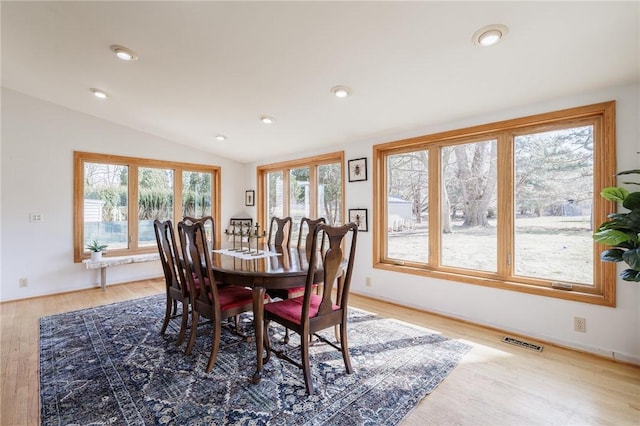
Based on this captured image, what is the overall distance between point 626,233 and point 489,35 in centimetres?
158

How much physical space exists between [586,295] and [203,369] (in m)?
3.16

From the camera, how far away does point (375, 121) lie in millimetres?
3510

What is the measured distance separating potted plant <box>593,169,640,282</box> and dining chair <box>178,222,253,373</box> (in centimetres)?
260

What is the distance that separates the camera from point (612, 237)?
1.96 metres

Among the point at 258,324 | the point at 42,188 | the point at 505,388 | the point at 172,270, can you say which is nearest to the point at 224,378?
the point at 258,324

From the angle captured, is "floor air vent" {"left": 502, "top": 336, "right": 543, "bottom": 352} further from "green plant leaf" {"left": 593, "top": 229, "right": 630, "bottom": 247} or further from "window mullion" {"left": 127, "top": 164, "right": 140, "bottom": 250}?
"window mullion" {"left": 127, "top": 164, "right": 140, "bottom": 250}

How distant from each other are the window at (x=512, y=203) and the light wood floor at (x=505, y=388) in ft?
1.87

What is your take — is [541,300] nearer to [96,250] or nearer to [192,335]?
[192,335]

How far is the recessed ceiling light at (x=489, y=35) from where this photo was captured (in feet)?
6.20

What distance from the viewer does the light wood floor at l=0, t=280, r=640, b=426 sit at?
5.70ft

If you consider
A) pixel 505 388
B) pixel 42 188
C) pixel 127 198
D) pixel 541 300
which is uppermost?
pixel 42 188

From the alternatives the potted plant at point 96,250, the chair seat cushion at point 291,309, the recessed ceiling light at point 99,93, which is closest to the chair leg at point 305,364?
the chair seat cushion at point 291,309

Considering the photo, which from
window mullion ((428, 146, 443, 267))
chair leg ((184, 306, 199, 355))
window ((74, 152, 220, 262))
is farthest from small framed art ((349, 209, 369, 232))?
window ((74, 152, 220, 262))

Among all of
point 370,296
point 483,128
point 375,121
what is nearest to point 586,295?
point 483,128
